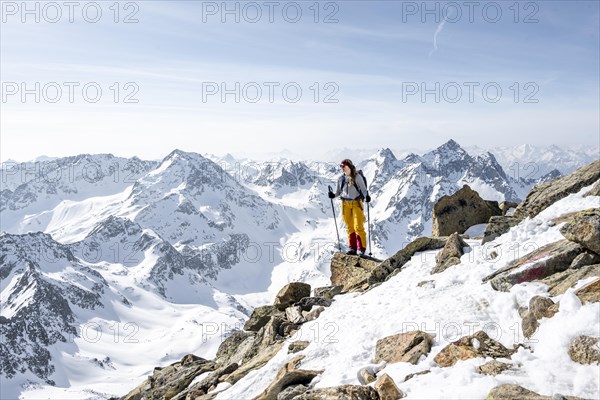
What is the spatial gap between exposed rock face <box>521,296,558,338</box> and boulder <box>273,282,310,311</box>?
40.4 ft

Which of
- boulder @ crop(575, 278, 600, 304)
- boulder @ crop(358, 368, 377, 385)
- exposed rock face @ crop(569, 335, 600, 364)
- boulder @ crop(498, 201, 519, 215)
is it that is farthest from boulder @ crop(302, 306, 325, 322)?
boulder @ crop(498, 201, 519, 215)

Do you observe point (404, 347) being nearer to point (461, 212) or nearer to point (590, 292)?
point (590, 292)

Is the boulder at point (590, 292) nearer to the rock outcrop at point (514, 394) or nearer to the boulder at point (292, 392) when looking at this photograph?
the rock outcrop at point (514, 394)

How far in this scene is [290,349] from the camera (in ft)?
48.0

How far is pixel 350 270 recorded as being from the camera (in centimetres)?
2188

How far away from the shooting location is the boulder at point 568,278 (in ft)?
35.5

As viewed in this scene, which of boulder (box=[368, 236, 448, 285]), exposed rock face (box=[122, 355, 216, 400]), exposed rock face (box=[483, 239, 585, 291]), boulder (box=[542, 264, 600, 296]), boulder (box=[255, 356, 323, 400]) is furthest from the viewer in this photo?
exposed rock face (box=[122, 355, 216, 400])

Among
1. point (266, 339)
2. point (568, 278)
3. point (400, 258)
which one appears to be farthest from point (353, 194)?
point (568, 278)

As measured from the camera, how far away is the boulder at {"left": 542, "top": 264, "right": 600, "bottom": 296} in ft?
Result: 35.5

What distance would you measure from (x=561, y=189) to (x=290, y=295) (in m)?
12.6

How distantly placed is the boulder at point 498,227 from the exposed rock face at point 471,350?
814cm

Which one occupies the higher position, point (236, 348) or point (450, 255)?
point (450, 255)

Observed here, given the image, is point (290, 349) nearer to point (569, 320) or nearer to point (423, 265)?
point (423, 265)

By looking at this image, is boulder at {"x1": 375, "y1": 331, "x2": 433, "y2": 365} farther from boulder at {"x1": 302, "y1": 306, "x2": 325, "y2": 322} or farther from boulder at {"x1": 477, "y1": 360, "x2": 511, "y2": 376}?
boulder at {"x1": 302, "y1": 306, "x2": 325, "y2": 322}
